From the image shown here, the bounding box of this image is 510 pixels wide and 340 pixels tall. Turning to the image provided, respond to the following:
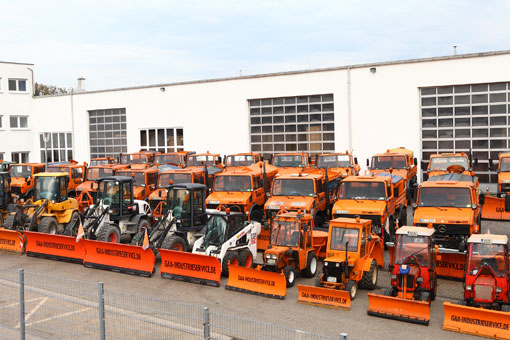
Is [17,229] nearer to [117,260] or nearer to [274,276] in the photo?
[117,260]

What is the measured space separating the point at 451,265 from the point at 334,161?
10687 mm

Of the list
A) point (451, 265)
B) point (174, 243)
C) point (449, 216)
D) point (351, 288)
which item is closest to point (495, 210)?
point (449, 216)

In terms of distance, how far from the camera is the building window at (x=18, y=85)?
43.2 meters

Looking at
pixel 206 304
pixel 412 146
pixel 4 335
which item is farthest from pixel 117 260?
pixel 412 146

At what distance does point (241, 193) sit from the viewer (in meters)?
19.2

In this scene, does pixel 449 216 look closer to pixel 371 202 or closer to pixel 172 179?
pixel 371 202

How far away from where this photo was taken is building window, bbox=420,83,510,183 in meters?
26.1

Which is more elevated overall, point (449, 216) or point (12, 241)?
point (449, 216)

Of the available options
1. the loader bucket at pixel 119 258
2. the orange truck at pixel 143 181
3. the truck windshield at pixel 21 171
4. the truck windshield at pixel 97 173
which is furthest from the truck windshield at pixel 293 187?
the truck windshield at pixel 21 171

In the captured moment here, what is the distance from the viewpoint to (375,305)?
10.9 metres

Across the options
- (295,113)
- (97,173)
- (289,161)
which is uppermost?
(295,113)

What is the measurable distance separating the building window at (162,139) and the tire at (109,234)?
64.8 feet

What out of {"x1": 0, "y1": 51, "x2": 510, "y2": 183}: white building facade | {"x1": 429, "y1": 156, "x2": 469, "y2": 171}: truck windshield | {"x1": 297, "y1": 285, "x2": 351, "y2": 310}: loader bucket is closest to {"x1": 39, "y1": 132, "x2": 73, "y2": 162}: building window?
{"x1": 0, "y1": 51, "x2": 510, "y2": 183}: white building facade

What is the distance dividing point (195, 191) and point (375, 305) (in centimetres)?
695
